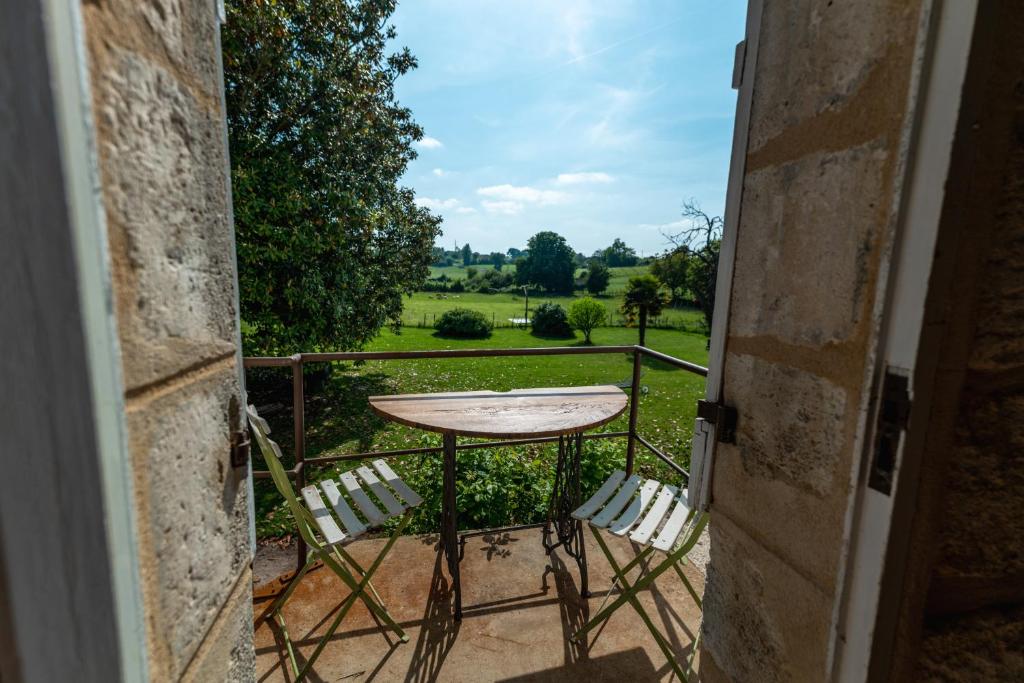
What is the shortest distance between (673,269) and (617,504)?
18.8 m

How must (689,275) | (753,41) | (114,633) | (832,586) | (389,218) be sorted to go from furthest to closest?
(689,275), (389,218), (753,41), (832,586), (114,633)

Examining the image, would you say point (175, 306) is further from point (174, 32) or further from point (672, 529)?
point (672, 529)

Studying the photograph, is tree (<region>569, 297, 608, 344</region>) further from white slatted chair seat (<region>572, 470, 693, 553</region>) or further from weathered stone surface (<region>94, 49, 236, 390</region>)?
weathered stone surface (<region>94, 49, 236, 390</region>)

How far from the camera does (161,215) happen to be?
570 mm

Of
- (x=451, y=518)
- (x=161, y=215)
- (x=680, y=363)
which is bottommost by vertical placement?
(x=451, y=518)

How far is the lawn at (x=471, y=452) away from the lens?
12.1ft

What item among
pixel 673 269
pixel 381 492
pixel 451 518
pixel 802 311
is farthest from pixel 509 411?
pixel 673 269

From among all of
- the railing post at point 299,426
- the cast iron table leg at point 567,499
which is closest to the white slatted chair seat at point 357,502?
the railing post at point 299,426

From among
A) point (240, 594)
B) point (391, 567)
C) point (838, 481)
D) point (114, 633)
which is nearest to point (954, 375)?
point (838, 481)

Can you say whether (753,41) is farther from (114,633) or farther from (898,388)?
(114,633)

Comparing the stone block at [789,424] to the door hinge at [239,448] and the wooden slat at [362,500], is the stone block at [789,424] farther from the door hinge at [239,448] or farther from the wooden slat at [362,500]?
the wooden slat at [362,500]

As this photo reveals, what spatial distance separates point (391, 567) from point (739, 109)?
266 centimetres

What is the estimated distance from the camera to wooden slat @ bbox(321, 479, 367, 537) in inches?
78.4

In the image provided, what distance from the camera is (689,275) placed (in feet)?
59.8
